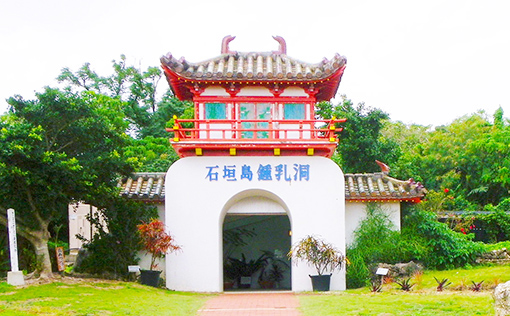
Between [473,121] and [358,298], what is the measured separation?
20.1 m

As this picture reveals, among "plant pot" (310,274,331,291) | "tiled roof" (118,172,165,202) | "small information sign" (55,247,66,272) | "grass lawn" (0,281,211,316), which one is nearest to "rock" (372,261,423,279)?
"plant pot" (310,274,331,291)

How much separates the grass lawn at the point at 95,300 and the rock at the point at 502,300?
5006 millimetres

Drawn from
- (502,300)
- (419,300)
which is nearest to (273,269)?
(419,300)

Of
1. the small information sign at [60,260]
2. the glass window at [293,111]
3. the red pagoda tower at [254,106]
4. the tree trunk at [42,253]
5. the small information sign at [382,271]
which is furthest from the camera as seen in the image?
the glass window at [293,111]

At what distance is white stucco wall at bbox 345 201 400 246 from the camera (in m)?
15.4

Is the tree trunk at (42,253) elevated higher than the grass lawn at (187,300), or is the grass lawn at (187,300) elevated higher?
the tree trunk at (42,253)

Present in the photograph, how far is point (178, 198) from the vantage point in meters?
14.5

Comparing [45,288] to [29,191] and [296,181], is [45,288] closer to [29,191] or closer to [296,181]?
[29,191]

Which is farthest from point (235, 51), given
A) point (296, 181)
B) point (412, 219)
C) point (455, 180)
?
point (455, 180)

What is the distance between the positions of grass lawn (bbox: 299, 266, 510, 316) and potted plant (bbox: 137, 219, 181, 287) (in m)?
3.42

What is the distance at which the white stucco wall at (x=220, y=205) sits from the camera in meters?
14.3

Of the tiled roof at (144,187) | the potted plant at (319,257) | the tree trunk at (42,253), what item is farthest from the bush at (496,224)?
the tree trunk at (42,253)

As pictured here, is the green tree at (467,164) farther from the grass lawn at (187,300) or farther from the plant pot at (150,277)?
the plant pot at (150,277)

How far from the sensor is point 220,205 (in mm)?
14391
